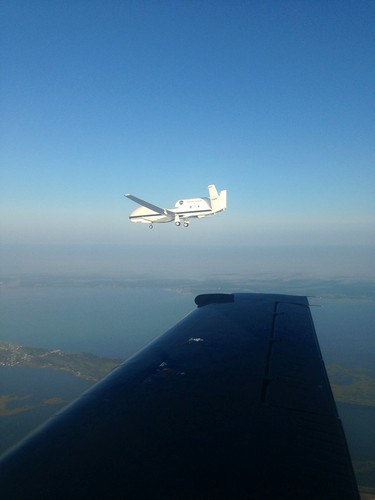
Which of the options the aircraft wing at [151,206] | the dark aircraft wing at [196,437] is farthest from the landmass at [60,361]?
the dark aircraft wing at [196,437]

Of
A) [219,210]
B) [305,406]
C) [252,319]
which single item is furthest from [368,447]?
[305,406]

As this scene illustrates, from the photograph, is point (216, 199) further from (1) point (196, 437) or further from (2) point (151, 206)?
(1) point (196, 437)

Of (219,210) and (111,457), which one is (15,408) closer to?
(219,210)

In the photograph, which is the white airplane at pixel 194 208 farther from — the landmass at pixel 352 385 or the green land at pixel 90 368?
the landmass at pixel 352 385

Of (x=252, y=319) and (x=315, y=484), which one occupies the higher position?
(x=252, y=319)

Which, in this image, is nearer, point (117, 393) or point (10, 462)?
point (10, 462)

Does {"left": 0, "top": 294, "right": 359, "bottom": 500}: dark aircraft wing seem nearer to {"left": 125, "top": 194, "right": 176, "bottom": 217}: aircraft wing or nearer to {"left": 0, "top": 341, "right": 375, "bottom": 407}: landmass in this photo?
Answer: {"left": 125, "top": 194, "right": 176, "bottom": 217}: aircraft wing
